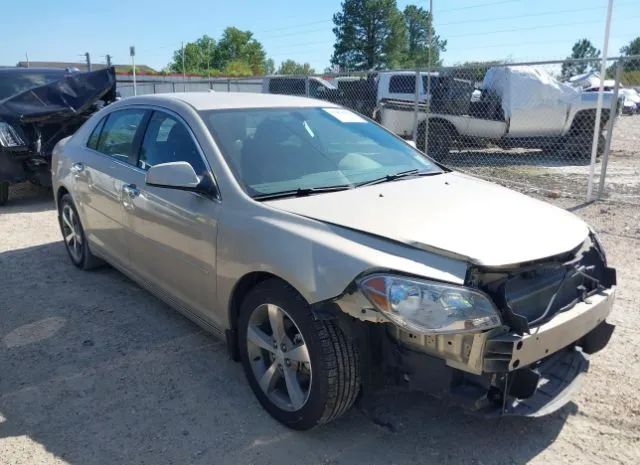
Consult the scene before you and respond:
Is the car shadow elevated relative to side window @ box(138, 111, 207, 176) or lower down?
lower down

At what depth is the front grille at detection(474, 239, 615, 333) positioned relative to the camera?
7.52 ft

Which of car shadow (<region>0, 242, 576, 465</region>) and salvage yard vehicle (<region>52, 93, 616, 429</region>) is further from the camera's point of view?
car shadow (<region>0, 242, 576, 465</region>)

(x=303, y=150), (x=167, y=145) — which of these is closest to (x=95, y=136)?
(x=167, y=145)

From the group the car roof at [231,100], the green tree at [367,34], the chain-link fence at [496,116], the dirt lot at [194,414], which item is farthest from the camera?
the green tree at [367,34]

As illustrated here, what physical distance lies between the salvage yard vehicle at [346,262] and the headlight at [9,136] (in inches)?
181

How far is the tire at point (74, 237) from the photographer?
506 cm

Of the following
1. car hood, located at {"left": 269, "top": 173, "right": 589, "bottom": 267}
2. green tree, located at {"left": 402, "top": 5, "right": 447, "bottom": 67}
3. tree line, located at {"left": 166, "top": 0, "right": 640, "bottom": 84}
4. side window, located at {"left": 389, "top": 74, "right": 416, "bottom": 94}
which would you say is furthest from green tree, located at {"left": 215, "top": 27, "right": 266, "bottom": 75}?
car hood, located at {"left": 269, "top": 173, "right": 589, "bottom": 267}

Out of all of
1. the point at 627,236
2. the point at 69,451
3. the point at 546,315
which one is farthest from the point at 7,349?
the point at 627,236

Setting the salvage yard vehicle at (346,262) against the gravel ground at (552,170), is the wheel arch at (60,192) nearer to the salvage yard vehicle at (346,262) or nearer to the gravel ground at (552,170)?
the salvage yard vehicle at (346,262)

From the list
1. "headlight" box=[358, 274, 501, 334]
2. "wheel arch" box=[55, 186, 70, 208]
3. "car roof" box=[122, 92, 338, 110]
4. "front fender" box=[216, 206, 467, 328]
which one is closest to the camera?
"headlight" box=[358, 274, 501, 334]

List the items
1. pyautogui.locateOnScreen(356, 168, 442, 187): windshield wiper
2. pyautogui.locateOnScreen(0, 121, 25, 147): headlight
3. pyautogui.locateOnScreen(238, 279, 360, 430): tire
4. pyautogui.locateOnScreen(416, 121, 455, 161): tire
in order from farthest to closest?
1. pyautogui.locateOnScreen(416, 121, 455, 161): tire
2. pyautogui.locateOnScreen(0, 121, 25, 147): headlight
3. pyautogui.locateOnScreen(356, 168, 442, 187): windshield wiper
4. pyautogui.locateOnScreen(238, 279, 360, 430): tire

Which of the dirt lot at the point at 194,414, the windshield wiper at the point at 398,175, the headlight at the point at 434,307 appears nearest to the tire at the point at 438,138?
the dirt lot at the point at 194,414

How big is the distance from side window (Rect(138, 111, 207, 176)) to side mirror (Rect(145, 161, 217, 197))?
0.13 metres

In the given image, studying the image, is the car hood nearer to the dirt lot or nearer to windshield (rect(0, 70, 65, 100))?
the dirt lot
